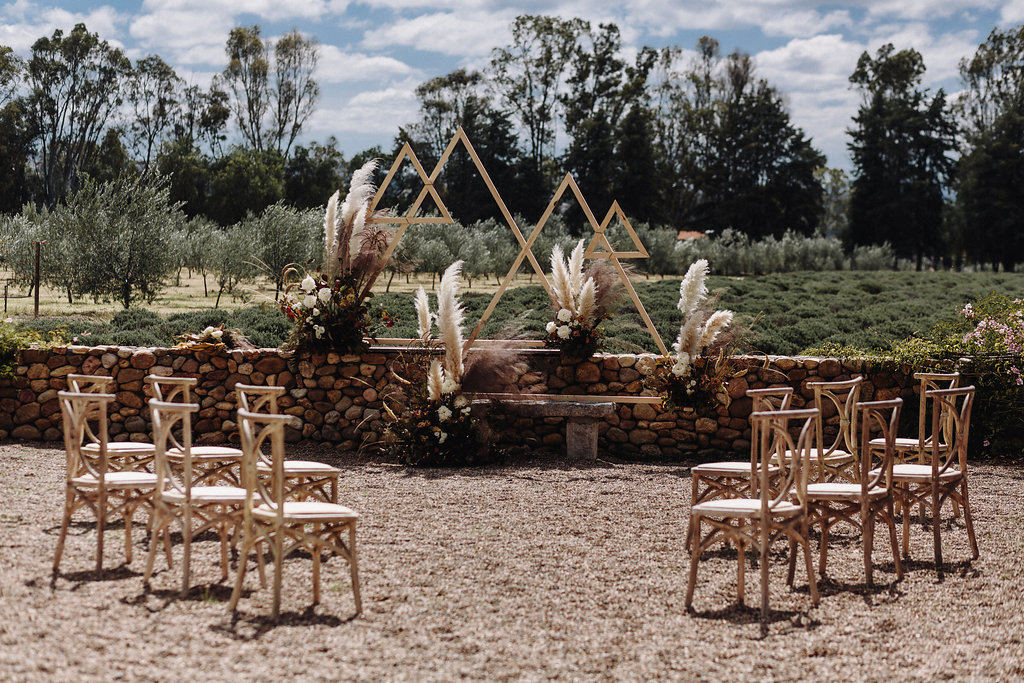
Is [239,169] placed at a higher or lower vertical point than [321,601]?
higher

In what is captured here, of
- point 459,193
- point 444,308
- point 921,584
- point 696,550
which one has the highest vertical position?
point 459,193

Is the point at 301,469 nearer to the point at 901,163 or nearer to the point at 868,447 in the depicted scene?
the point at 868,447

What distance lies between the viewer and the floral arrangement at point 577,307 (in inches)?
306

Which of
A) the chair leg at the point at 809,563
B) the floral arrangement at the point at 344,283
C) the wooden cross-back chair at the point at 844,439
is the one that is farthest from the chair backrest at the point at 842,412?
the floral arrangement at the point at 344,283

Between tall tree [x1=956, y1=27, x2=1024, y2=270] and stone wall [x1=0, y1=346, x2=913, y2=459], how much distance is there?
35.1m

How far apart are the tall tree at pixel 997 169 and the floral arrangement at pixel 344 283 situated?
36881mm

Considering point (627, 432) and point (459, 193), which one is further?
point (459, 193)

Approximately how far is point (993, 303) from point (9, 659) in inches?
347

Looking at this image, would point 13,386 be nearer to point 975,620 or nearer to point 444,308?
point 444,308

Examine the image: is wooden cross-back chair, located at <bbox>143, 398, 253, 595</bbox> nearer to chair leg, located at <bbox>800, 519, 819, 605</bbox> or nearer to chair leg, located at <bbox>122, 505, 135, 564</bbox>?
chair leg, located at <bbox>122, 505, 135, 564</bbox>

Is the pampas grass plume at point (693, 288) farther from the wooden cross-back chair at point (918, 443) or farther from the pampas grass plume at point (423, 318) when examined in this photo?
the pampas grass plume at point (423, 318)

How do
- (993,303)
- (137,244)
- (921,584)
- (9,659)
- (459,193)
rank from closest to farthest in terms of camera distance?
(9,659), (921,584), (993,303), (137,244), (459,193)

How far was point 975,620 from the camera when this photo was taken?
3.78 meters

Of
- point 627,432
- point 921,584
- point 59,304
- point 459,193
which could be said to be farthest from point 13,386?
point 459,193
